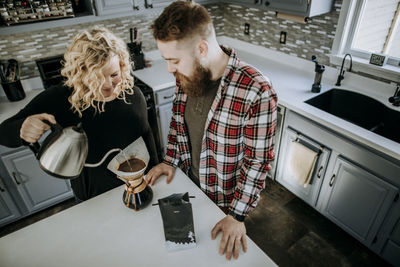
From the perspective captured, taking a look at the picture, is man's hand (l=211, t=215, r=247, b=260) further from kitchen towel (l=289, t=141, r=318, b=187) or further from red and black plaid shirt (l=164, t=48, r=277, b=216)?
kitchen towel (l=289, t=141, r=318, b=187)

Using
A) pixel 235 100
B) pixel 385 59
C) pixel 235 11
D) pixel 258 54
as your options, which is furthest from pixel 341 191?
pixel 235 11

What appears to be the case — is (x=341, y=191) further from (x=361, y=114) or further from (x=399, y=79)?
(x=399, y=79)

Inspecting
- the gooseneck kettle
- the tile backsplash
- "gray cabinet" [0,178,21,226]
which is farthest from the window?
"gray cabinet" [0,178,21,226]

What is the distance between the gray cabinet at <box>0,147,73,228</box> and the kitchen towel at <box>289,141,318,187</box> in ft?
6.17

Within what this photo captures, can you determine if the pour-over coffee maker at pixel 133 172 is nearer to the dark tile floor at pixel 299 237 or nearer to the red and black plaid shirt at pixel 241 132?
the red and black plaid shirt at pixel 241 132

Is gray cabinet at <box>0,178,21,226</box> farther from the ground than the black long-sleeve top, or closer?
closer

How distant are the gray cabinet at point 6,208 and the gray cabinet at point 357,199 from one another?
7.93 ft

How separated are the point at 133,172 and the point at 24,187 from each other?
163 cm

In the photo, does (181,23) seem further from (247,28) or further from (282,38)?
(247,28)

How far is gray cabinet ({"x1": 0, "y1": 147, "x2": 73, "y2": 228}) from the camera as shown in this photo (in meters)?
2.00

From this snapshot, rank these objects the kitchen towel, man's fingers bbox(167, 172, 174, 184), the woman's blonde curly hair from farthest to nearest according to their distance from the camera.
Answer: the kitchen towel → man's fingers bbox(167, 172, 174, 184) → the woman's blonde curly hair

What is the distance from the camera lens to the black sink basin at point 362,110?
1884 millimetres

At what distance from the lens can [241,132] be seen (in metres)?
1.17

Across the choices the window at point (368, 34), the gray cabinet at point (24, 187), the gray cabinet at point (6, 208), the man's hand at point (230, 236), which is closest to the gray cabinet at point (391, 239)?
the window at point (368, 34)
